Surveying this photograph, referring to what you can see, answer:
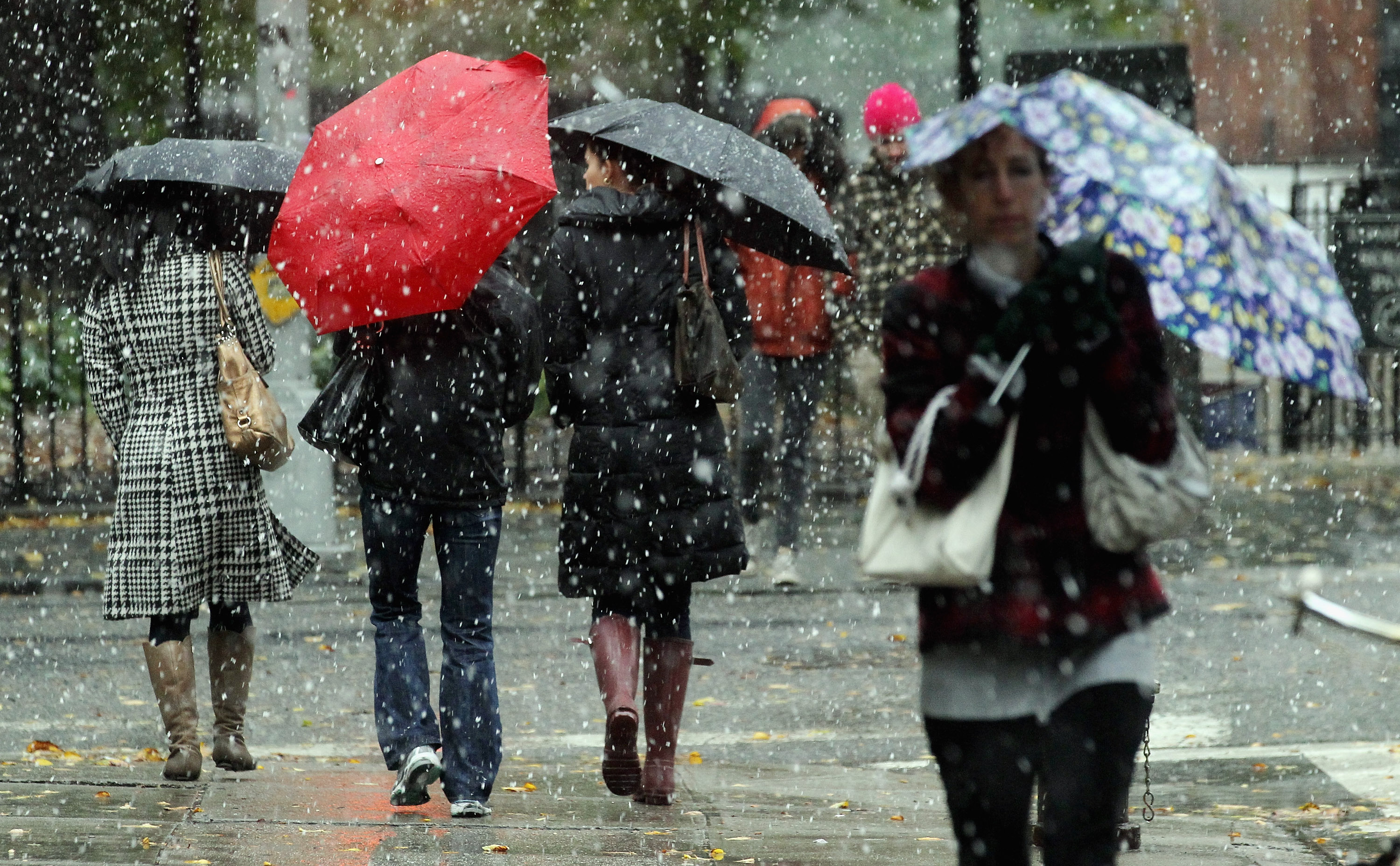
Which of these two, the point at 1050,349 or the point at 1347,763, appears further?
the point at 1347,763

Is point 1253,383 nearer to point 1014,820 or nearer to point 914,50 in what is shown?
point 914,50

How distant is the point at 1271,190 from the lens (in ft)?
92.2

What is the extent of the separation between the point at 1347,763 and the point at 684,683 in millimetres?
2334

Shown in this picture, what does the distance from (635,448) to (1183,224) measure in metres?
2.21

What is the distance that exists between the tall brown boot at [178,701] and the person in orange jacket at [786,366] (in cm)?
424

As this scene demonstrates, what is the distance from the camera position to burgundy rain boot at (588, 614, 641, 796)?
5.54 metres

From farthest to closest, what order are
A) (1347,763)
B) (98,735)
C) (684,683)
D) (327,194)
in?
(98,735)
(1347,763)
(684,683)
(327,194)

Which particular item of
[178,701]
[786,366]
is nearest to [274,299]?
[786,366]

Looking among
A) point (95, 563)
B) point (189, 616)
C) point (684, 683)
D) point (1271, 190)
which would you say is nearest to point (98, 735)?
point (189, 616)

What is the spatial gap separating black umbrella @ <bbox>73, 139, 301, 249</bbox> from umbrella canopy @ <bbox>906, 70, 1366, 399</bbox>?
291 cm

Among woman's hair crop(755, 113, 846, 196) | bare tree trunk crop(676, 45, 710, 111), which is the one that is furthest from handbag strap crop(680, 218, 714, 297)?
bare tree trunk crop(676, 45, 710, 111)

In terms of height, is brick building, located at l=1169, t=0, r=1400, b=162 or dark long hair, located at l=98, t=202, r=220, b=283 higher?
brick building, located at l=1169, t=0, r=1400, b=162

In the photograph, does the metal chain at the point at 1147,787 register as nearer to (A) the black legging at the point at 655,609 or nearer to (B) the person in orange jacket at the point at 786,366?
(A) the black legging at the point at 655,609

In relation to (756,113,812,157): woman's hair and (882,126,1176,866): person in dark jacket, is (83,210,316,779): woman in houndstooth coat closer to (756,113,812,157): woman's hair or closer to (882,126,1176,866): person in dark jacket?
(882,126,1176,866): person in dark jacket
